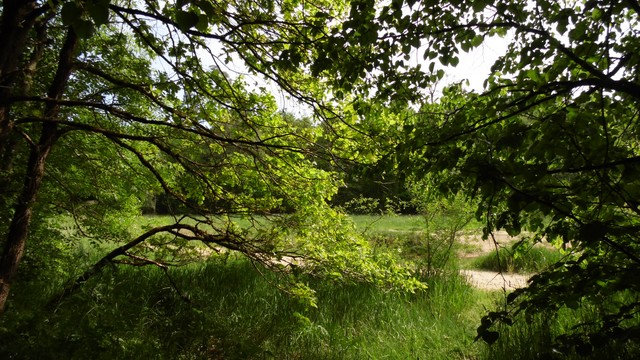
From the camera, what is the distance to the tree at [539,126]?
1730 millimetres

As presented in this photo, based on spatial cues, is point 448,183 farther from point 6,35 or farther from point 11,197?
point 11,197

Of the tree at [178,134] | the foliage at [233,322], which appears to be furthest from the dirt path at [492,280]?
the tree at [178,134]

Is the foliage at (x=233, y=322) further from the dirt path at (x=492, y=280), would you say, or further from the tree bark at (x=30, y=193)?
the dirt path at (x=492, y=280)

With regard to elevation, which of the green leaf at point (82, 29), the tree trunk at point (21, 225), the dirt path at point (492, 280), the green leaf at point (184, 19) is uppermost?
the green leaf at point (184, 19)

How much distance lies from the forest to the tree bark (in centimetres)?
2

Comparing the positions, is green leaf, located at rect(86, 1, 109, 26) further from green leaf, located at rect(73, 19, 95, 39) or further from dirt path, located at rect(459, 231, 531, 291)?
dirt path, located at rect(459, 231, 531, 291)

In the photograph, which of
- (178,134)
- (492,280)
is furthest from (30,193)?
(492,280)

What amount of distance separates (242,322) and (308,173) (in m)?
2.52

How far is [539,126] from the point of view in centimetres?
193

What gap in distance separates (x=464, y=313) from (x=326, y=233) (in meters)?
2.73

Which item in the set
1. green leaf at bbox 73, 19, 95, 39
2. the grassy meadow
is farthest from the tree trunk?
green leaf at bbox 73, 19, 95, 39

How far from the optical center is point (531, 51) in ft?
6.70

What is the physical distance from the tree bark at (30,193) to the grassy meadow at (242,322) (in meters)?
0.45

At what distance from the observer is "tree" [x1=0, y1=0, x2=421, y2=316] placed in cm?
278
